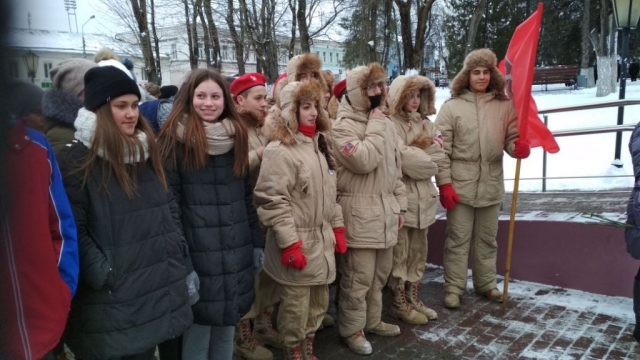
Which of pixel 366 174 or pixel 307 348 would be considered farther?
pixel 366 174

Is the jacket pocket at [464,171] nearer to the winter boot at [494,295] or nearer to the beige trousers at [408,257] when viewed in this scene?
the beige trousers at [408,257]

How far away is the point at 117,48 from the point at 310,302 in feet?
92.2

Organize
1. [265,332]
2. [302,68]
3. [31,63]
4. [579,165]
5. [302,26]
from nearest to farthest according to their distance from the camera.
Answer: [31,63]
[265,332]
[302,68]
[579,165]
[302,26]

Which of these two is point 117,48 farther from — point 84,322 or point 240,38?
point 84,322

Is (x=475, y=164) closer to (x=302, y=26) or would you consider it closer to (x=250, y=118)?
(x=250, y=118)

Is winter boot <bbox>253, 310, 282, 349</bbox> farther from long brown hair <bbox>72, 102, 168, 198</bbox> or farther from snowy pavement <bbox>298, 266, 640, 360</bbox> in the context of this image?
long brown hair <bbox>72, 102, 168, 198</bbox>

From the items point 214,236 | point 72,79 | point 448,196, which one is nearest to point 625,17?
point 448,196

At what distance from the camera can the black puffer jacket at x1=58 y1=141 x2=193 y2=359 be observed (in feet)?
7.27

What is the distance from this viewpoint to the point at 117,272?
2.26 metres

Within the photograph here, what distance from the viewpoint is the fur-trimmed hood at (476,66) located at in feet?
14.5

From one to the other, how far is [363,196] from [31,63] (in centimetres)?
289

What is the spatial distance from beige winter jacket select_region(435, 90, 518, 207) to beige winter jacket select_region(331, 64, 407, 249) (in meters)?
0.85

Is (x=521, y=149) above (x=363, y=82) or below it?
below

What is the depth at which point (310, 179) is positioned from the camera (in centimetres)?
321
